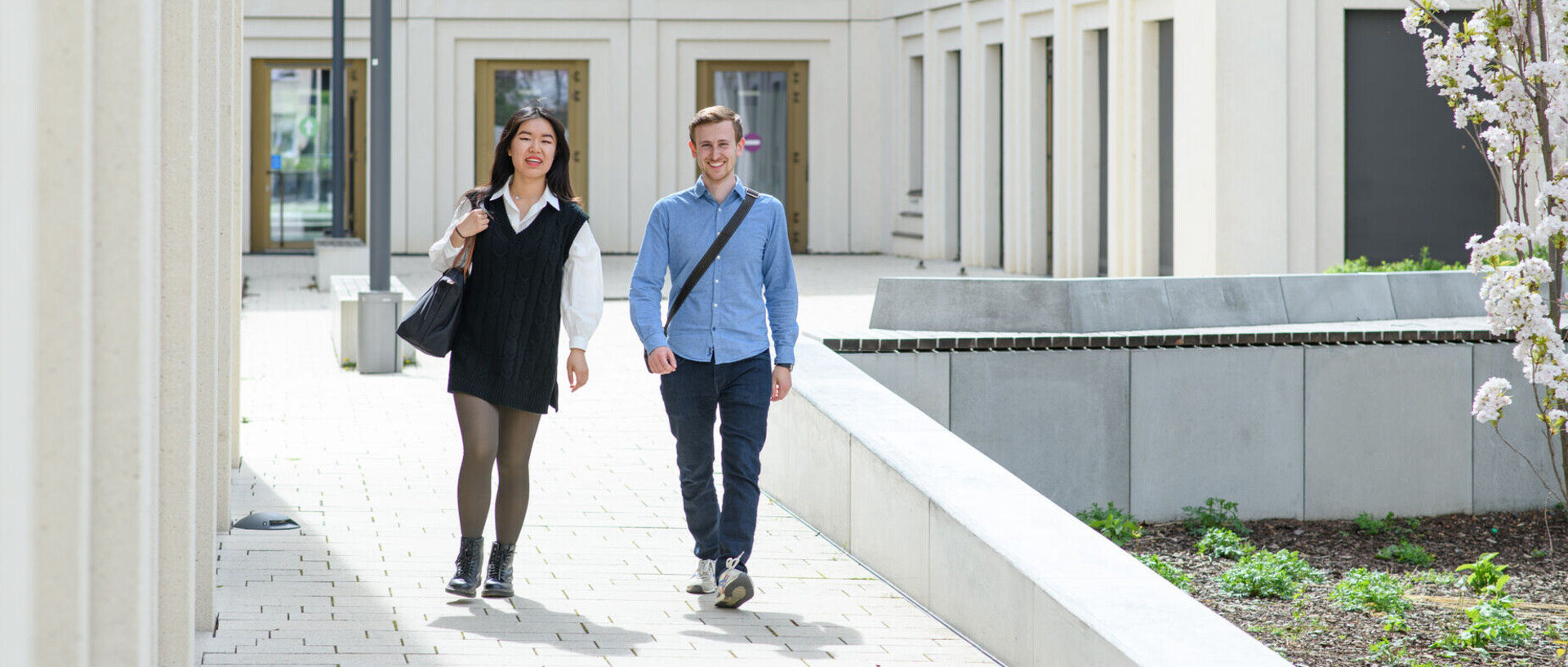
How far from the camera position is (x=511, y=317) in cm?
568

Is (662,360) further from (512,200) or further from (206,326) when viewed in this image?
(206,326)

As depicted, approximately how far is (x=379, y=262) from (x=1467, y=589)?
8.15m

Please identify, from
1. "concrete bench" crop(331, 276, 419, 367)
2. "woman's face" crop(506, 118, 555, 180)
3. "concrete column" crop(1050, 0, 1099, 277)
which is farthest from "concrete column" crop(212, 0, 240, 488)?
"concrete column" crop(1050, 0, 1099, 277)

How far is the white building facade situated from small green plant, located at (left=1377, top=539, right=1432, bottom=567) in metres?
8.20

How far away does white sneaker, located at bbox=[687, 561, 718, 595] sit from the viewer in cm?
593

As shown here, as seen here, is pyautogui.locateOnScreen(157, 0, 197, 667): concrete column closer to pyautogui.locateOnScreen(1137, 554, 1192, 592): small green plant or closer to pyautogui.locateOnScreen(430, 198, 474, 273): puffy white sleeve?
pyautogui.locateOnScreen(430, 198, 474, 273): puffy white sleeve

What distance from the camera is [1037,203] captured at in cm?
2245

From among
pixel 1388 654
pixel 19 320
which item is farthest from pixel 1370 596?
pixel 19 320

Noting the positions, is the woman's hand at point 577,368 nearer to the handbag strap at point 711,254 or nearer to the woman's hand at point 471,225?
the handbag strap at point 711,254

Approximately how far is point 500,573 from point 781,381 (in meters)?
1.12

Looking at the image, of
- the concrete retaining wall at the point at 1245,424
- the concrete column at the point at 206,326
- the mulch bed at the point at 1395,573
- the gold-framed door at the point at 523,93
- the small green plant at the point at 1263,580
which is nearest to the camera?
the concrete column at the point at 206,326

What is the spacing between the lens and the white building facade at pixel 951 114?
17234 mm

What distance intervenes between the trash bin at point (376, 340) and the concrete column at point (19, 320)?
10.4m

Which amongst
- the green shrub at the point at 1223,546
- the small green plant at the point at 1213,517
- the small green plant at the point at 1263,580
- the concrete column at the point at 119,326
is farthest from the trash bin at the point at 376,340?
the concrete column at the point at 119,326
